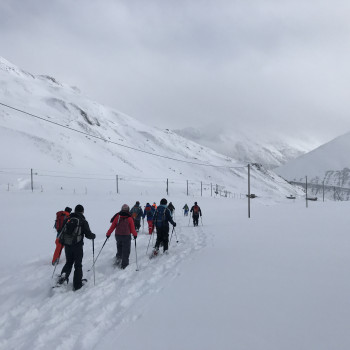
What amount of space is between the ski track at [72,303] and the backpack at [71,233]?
1158 mm

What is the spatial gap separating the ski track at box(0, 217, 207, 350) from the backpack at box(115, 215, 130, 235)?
114cm

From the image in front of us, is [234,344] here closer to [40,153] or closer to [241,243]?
[241,243]

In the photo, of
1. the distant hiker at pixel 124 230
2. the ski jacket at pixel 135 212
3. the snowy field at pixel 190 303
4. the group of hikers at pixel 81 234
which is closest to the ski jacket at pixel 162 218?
the group of hikers at pixel 81 234

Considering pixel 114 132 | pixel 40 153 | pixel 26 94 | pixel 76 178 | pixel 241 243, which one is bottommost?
pixel 241 243

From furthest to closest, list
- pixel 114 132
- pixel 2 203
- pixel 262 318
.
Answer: pixel 114 132 < pixel 2 203 < pixel 262 318

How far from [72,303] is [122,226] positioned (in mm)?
3455

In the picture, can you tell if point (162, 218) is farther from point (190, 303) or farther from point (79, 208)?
point (190, 303)

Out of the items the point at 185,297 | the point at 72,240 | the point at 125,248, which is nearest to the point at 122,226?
the point at 125,248

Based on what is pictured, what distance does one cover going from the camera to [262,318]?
519cm

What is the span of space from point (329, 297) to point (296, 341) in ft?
7.02

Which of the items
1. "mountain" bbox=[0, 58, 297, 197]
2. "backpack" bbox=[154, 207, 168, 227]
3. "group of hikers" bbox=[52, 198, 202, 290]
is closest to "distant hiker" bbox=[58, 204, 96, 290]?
"group of hikers" bbox=[52, 198, 202, 290]

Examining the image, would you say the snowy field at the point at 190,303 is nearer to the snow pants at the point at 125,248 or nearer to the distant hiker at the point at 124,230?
the snow pants at the point at 125,248

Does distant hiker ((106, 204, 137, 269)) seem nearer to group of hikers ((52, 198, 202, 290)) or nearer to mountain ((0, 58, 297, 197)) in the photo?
group of hikers ((52, 198, 202, 290))

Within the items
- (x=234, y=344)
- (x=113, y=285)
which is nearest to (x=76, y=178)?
(x=113, y=285)
